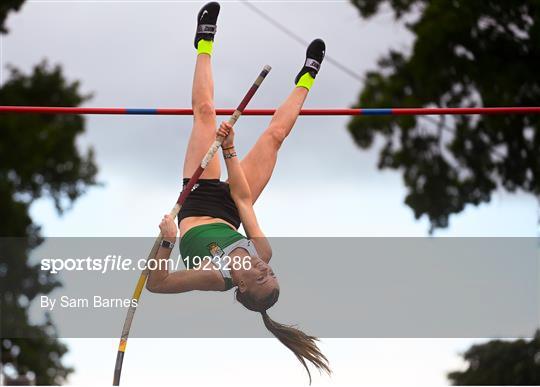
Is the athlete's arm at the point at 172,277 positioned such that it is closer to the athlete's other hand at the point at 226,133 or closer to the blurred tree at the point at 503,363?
the athlete's other hand at the point at 226,133

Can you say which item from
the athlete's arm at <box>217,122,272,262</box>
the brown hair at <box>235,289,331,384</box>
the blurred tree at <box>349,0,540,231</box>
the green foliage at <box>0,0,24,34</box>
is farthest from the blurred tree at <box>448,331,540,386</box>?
the green foliage at <box>0,0,24,34</box>

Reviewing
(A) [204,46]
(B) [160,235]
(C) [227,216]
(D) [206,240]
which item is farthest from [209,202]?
(A) [204,46]

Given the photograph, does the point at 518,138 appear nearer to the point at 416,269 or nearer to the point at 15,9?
the point at 416,269

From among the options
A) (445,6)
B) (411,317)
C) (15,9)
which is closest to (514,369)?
(445,6)

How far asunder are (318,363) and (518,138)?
5.51m

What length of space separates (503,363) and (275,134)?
19.1 ft

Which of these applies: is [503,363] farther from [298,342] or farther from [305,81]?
[305,81]

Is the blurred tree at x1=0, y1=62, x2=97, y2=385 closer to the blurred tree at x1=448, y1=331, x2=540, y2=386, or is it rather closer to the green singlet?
the blurred tree at x1=448, y1=331, x2=540, y2=386

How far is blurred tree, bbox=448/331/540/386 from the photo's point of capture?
36.3 ft

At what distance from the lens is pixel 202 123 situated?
627cm

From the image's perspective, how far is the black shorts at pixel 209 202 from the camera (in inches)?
242

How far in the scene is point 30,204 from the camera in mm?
12570

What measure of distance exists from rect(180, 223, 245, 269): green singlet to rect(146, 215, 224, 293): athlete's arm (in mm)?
102

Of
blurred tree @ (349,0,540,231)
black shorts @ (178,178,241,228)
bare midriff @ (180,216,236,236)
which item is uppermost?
blurred tree @ (349,0,540,231)
